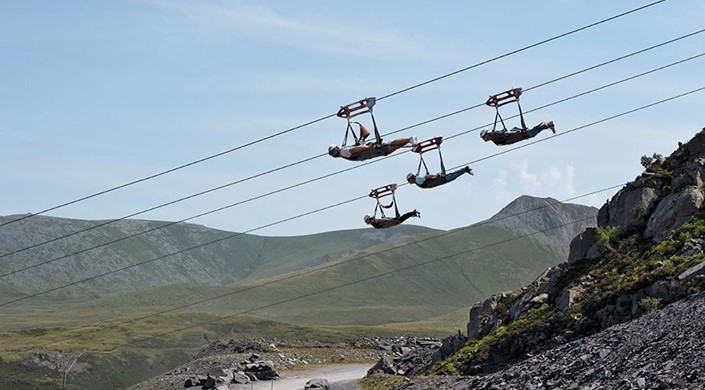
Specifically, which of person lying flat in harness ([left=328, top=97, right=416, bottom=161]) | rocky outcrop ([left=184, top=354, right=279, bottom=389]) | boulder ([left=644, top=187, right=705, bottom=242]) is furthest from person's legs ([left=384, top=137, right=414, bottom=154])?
rocky outcrop ([left=184, top=354, right=279, bottom=389])

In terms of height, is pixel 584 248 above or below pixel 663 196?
below

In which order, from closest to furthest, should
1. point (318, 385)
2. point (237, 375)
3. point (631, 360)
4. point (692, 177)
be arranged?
1. point (631, 360)
2. point (692, 177)
3. point (318, 385)
4. point (237, 375)

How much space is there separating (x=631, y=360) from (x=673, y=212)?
27.6 m

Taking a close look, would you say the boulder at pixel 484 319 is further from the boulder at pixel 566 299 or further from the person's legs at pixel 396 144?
the person's legs at pixel 396 144

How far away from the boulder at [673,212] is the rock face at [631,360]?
53.7 feet

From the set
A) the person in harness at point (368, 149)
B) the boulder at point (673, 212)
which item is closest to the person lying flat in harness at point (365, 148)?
the person in harness at point (368, 149)

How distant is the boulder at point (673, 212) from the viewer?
7384cm

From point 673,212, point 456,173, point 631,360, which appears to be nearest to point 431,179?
point 456,173

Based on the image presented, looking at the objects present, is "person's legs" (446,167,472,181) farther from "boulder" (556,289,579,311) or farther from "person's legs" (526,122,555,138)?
"boulder" (556,289,579,311)

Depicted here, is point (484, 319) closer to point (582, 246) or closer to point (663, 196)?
point (582, 246)

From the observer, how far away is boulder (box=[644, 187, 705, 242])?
73.8 meters

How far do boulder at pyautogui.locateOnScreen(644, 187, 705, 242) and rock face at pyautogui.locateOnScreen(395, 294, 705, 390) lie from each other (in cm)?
1638

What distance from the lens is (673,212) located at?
7481cm

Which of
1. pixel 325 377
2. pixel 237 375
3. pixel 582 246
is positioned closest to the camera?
pixel 582 246
